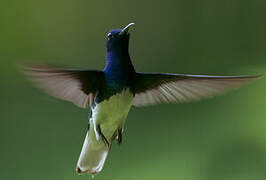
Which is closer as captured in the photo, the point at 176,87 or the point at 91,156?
the point at 176,87

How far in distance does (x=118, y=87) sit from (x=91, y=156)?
0.24 metres

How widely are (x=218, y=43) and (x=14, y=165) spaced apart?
3.66 feet

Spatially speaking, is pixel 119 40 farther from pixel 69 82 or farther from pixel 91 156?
pixel 91 156

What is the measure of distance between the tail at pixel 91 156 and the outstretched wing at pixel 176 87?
0.14 metres

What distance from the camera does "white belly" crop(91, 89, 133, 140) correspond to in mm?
755

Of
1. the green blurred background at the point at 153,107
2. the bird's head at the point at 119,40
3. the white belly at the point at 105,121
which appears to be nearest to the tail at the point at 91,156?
the white belly at the point at 105,121

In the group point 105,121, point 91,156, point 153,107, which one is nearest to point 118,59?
point 105,121

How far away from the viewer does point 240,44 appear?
1.82 meters

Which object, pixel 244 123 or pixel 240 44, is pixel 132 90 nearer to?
pixel 244 123

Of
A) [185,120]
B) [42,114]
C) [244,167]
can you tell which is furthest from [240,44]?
[42,114]

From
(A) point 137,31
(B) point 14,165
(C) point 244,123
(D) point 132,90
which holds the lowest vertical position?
(B) point 14,165

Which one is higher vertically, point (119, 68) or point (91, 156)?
point (119, 68)

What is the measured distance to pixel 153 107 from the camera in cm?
166

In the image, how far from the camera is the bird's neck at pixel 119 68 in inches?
28.4
